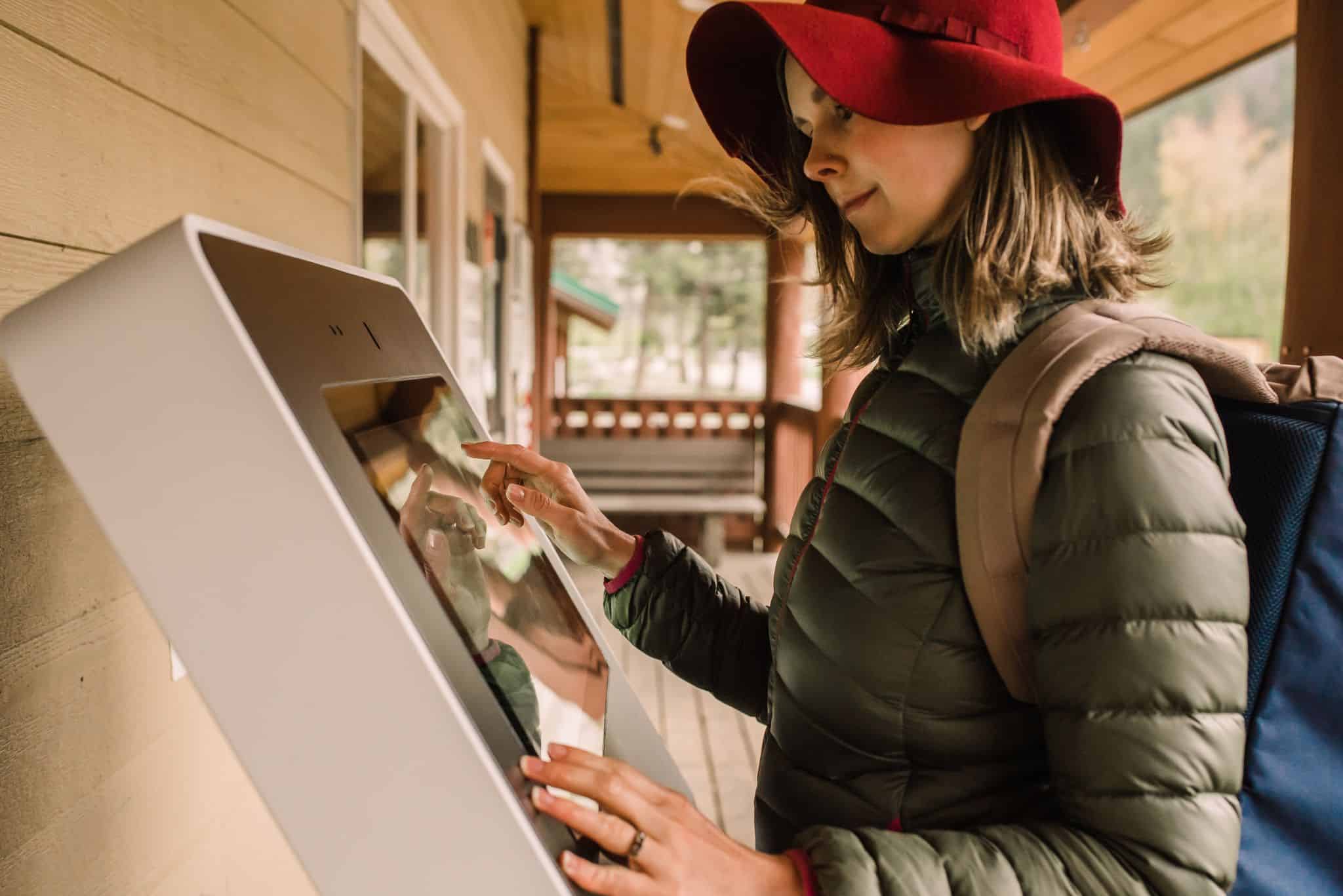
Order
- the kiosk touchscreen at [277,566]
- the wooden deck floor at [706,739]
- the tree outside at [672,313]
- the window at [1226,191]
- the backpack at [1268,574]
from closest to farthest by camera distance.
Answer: the kiosk touchscreen at [277,566] → the backpack at [1268,574] → the wooden deck floor at [706,739] → the window at [1226,191] → the tree outside at [672,313]

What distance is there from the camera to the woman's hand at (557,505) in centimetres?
93

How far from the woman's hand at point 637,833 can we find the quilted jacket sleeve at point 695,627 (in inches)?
21.2

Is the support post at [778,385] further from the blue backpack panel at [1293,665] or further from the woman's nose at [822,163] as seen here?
the blue backpack panel at [1293,665]

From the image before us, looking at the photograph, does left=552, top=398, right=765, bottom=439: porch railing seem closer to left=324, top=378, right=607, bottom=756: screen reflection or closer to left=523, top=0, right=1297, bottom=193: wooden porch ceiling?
left=523, top=0, right=1297, bottom=193: wooden porch ceiling

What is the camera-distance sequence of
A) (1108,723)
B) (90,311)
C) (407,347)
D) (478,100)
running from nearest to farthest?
(90,311), (1108,723), (407,347), (478,100)

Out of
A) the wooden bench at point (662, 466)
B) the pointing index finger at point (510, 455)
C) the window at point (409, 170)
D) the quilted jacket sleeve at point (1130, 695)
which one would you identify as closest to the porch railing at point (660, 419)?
the wooden bench at point (662, 466)

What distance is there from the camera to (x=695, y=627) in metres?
1.12

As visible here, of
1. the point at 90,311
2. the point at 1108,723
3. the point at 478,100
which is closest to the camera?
the point at 90,311

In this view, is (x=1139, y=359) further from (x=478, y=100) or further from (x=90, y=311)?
(x=478, y=100)

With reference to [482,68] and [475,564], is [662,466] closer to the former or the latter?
[482,68]

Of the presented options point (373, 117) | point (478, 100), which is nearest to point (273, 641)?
point (373, 117)

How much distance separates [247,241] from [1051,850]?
609mm

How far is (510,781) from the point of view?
47 centimetres

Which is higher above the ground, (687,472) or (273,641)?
(273,641)
